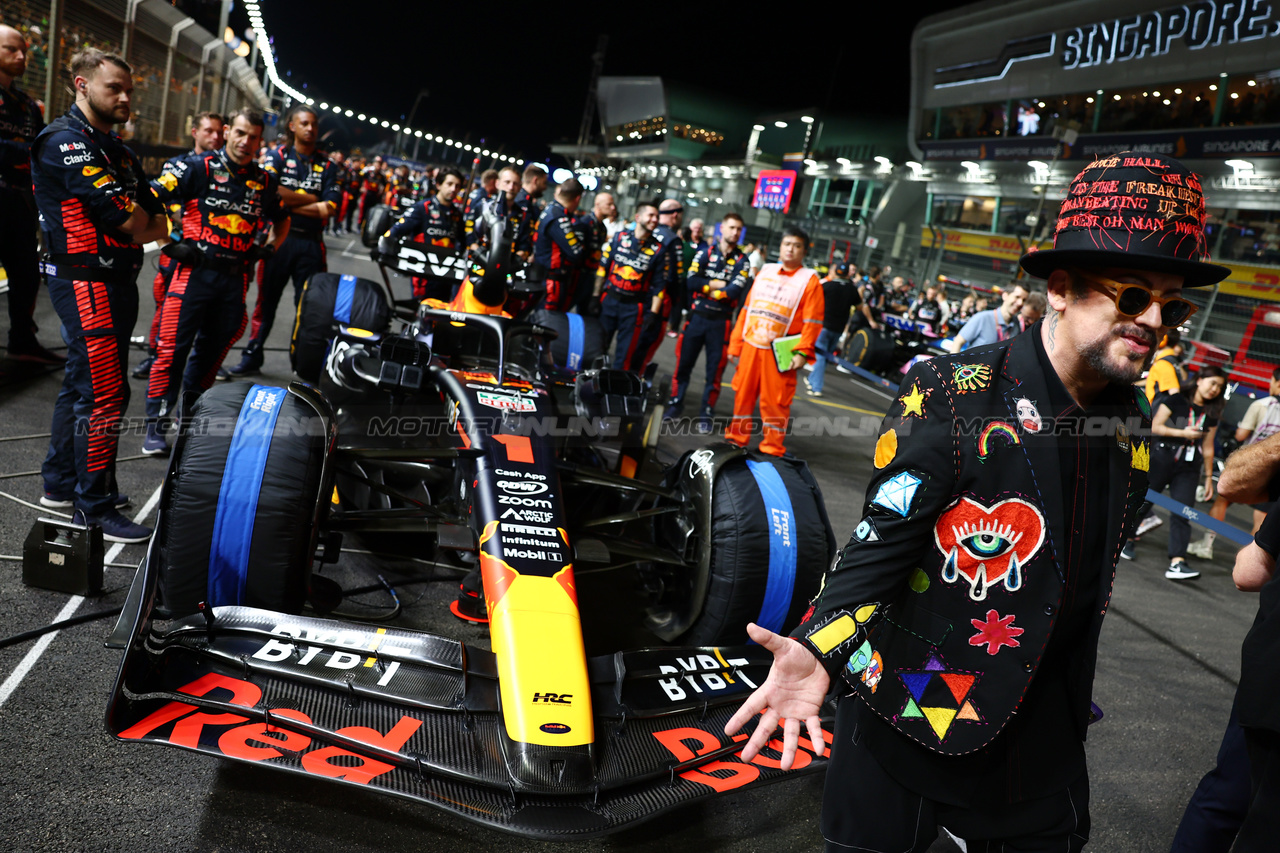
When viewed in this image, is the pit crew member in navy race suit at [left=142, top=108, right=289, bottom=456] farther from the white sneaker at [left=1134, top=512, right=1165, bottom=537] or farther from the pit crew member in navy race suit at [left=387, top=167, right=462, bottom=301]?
the white sneaker at [left=1134, top=512, right=1165, bottom=537]

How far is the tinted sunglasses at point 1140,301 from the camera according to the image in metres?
1.43

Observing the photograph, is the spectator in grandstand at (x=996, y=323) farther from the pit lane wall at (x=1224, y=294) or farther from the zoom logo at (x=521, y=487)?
the zoom logo at (x=521, y=487)

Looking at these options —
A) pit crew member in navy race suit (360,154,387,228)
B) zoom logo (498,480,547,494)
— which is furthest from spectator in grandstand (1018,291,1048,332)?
pit crew member in navy race suit (360,154,387,228)

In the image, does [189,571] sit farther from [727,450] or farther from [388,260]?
[388,260]

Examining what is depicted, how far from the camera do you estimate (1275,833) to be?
167 cm

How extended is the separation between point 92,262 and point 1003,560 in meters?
3.84

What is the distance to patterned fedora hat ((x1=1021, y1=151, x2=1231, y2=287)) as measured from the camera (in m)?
1.41

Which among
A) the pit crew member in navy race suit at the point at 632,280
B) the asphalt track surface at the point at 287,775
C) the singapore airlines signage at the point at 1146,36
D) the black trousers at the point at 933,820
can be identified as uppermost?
the singapore airlines signage at the point at 1146,36

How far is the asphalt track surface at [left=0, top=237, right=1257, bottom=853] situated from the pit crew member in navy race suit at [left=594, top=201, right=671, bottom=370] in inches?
193

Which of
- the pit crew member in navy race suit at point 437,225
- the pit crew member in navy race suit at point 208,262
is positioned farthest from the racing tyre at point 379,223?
the pit crew member in navy race suit at point 208,262

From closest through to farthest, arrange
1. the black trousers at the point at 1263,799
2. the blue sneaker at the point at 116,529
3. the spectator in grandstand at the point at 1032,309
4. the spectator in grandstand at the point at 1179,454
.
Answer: the black trousers at the point at 1263,799, the blue sneaker at the point at 116,529, the spectator in grandstand at the point at 1032,309, the spectator in grandstand at the point at 1179,454

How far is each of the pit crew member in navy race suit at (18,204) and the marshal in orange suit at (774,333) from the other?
5070 mm

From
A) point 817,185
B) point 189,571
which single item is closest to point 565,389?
point 189,571

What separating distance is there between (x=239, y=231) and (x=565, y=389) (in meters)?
2.17
